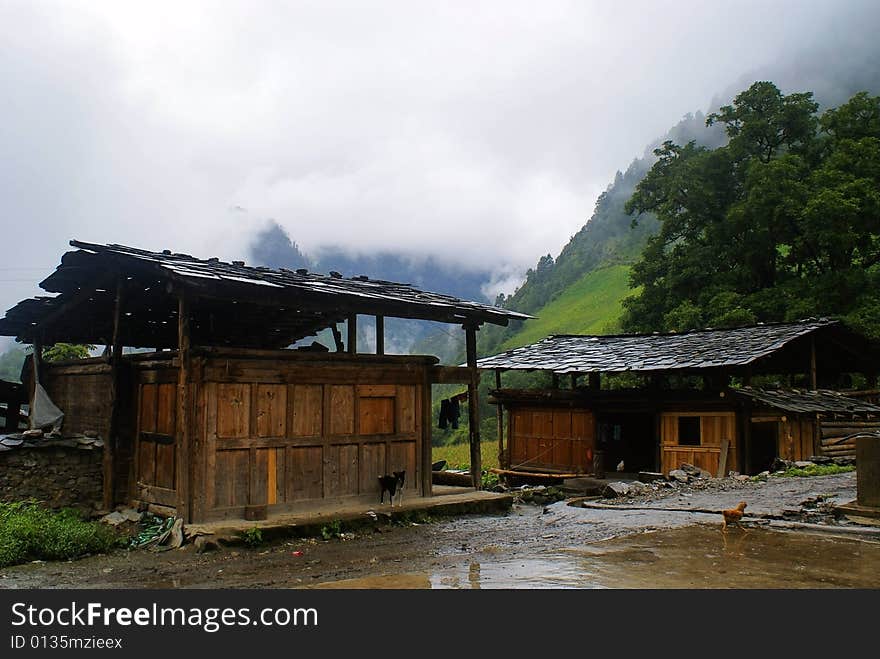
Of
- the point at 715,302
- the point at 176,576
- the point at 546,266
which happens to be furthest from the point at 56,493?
the point at 546,266

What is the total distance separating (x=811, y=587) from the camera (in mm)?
7652

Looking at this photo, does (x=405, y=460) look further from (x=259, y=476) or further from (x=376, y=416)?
(x=259, y=476)

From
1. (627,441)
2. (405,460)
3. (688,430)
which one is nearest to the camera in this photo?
(405,460)

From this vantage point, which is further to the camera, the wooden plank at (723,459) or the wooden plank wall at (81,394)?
the wooden plank at (723,459)

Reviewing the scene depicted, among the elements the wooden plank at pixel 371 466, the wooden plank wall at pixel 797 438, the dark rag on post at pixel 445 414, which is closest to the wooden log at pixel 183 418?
the wooden plank at pixel 371 466

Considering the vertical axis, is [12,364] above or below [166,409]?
above

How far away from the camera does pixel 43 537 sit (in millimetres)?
10469

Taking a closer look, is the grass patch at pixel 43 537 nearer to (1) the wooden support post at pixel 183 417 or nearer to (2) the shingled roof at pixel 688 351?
(1) the wooden support post at pixel 183 417

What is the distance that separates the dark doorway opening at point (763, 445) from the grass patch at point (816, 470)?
350 cm

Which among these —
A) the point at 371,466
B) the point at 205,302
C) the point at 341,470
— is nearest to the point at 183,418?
the point at 341,470

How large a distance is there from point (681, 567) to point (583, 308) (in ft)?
220

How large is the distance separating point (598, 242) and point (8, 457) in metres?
91.7

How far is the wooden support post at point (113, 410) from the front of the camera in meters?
12.7
